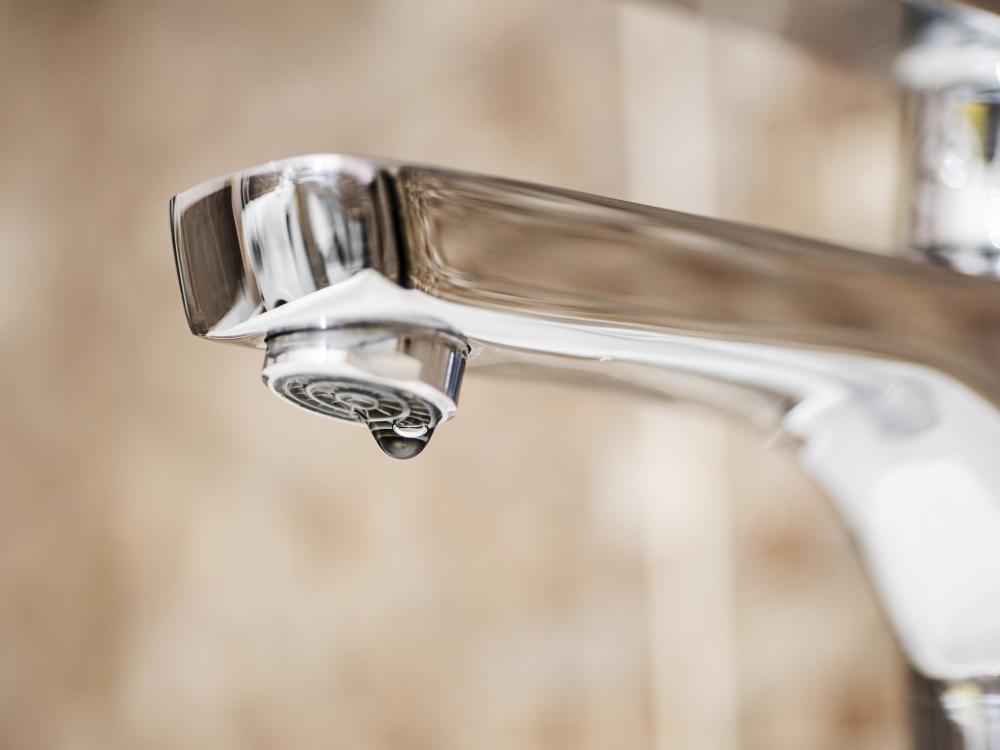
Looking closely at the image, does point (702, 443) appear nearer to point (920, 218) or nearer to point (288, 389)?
point (920, 218)

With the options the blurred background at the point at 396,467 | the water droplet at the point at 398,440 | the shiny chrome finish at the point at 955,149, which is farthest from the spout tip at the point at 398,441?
the blurred background at the point at 396,467

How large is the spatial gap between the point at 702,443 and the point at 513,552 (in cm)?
12

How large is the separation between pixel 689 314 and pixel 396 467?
0.41m

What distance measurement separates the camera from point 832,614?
486 mm

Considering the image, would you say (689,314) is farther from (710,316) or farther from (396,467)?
(396,467)

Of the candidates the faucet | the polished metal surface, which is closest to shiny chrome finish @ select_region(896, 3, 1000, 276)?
the faucet

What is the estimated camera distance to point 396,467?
57 centimetres

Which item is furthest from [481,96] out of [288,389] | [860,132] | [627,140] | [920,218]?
[288,389]

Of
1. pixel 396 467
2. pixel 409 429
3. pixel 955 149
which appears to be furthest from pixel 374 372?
pixel 396 467

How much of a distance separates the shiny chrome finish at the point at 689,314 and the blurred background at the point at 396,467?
246 millimetres

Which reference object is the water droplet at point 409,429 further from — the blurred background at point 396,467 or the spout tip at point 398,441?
the blurred background at point 396,467

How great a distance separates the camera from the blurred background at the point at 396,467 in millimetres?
511

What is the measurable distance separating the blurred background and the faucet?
228 mm

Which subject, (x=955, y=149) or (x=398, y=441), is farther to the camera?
(x=955, y=149)
